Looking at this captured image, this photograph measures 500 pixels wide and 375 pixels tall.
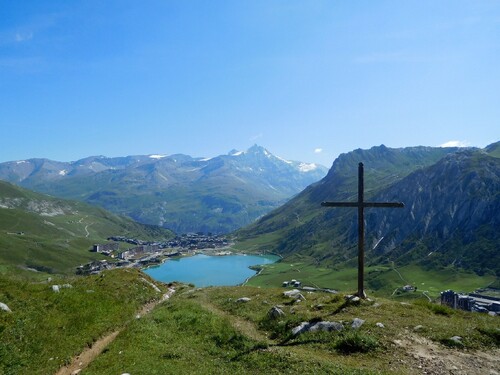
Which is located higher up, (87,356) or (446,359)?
(446,359)

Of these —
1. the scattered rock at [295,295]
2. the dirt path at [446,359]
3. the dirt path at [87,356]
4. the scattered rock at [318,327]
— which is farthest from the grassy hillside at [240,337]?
the scattered rock at [295,295]

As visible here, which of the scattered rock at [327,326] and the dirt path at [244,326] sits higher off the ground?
the scattered rock at [327,326]

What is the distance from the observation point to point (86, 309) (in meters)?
29.6

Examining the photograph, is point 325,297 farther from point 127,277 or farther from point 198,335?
point 127,277

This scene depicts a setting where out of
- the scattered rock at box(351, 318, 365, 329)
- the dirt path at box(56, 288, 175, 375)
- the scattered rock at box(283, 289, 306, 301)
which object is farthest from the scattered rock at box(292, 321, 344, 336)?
the dirt path at box(56, 288, 175, 375)

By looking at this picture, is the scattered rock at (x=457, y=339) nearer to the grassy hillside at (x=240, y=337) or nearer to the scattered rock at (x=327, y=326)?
the grassy hillside at (x=240, y=337)

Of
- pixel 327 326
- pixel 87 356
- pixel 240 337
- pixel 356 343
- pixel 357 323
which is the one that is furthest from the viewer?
pixel 240 337

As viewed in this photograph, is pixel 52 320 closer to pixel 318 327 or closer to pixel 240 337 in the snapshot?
pixel 240 337

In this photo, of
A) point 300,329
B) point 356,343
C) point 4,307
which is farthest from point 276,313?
→ point 4,307

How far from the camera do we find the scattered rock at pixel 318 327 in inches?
915

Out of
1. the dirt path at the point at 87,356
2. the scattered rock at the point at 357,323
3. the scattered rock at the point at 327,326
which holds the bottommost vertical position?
the dirt path at the point at 87,356

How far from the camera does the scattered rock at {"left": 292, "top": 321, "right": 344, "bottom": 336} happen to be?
76.2 feet

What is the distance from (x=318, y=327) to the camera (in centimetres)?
2364

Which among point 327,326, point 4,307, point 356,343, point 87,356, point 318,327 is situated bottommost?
point 87,356
